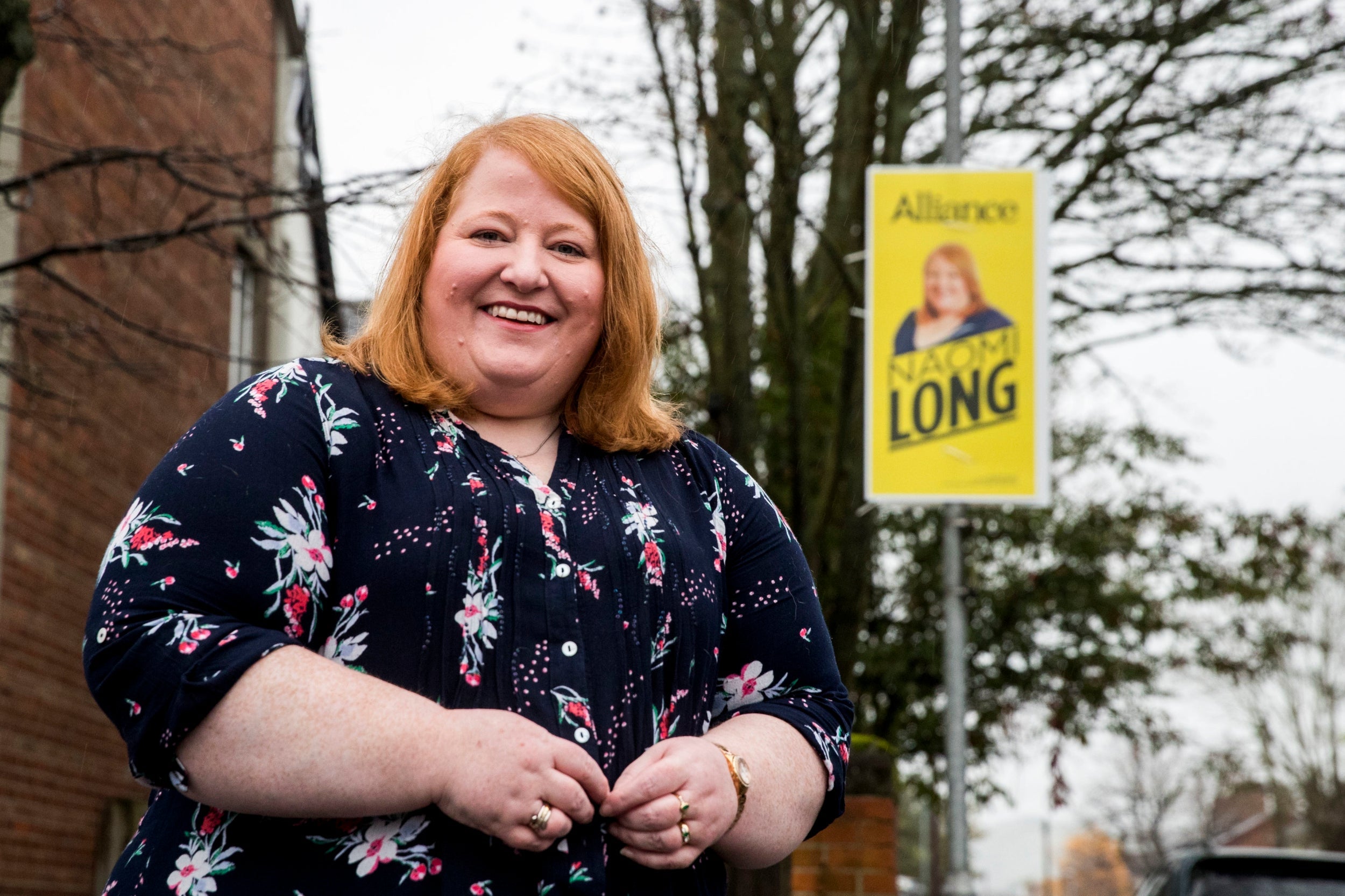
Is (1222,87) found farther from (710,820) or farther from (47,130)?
(710,820)

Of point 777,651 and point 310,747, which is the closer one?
point 310,747

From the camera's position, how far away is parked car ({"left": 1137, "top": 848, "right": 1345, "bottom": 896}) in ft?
15.3

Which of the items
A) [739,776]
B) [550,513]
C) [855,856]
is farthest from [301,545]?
[855,856]

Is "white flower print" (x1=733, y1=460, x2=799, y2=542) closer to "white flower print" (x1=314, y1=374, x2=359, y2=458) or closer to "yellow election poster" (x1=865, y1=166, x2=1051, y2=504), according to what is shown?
"white flower print" (x1=314, y1=374, x2=359, y2=458)

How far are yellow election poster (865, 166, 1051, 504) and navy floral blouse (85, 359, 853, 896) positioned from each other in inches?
192

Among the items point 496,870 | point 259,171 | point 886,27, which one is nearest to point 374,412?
point 496,870

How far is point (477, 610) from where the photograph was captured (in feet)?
5.18

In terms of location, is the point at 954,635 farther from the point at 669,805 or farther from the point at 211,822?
the point at 211,822

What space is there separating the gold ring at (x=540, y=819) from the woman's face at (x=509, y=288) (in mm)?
576

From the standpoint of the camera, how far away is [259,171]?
32.4ft

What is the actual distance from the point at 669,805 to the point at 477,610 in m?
0.30

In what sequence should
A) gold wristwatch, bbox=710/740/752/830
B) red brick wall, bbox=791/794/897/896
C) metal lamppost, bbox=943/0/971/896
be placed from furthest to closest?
red brick wall, bbox=791/794/897/896 → metal lamppost, bbox=943/0/971/896 → gold wristwatch, bbox=710/740/752/830

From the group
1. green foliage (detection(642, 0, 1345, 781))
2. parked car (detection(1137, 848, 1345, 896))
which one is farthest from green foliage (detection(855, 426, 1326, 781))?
parked car (detection(1137, 848, 1345, 896))

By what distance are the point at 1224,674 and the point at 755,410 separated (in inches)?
275
